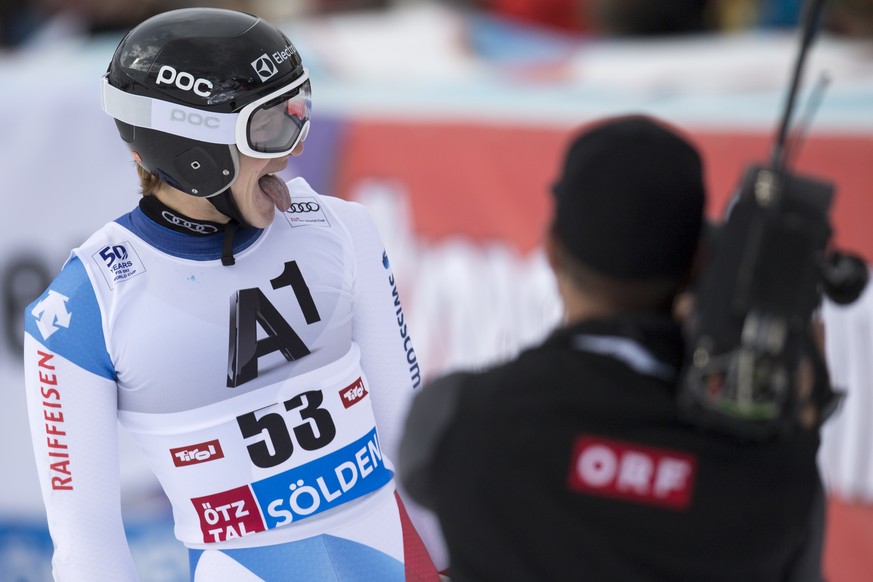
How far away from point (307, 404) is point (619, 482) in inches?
36.5

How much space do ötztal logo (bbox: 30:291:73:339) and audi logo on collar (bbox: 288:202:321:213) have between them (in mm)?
530

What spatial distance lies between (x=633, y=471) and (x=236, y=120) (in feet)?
3.71

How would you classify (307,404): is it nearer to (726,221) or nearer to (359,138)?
(726,221)

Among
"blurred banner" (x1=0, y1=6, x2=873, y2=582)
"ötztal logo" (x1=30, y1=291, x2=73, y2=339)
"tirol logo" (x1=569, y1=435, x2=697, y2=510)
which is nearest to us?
"tirol logo" (x1=569, y1=435, x2=697, y2=510)

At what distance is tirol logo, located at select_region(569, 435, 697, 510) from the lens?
1644mm

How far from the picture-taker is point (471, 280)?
503 centimetres

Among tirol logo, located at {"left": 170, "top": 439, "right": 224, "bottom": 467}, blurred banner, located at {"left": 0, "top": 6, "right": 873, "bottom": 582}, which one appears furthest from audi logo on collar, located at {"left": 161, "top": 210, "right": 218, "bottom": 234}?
blurred banner, located at {"left": 0, "top": 6, "right": 873, "bottom": 582}

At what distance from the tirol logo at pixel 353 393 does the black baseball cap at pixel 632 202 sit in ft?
2.96

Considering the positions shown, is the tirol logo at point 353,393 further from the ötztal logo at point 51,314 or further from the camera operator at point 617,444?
the camera operator at point 617,444

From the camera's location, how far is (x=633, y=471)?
5.41ft

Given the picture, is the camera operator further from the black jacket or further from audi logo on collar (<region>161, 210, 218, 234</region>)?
audi logo on collar (<region>161, 210, 218, 234</region>)

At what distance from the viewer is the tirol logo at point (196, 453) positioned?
7.72 feet

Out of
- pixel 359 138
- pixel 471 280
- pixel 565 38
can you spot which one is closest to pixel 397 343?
pixel 471 280

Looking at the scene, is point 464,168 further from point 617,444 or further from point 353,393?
point 617,444
